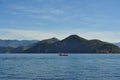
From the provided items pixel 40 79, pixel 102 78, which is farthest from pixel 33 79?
pixel 102 78

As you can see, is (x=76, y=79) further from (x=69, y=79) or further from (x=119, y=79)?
(x=119, y=79)

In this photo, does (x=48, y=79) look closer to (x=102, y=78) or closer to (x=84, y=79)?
(x=84, y=79)

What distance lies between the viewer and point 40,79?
250 feet

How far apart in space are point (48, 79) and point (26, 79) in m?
5.73

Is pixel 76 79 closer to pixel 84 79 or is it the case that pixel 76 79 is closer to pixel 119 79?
pixel 84 79

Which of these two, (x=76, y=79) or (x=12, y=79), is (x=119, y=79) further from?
(x=12, y=79)

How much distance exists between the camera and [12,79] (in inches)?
3076

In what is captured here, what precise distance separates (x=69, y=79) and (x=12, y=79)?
49.4 ft

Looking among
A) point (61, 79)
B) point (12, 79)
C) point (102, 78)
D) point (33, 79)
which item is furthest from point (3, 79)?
point (102, 78)

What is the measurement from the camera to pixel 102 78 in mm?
78750

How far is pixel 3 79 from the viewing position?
77750mm

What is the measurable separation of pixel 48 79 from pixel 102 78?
14382 millimetres

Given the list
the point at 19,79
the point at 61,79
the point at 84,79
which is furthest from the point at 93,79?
the point at 19,79

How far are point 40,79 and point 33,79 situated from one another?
1811 millimetres
